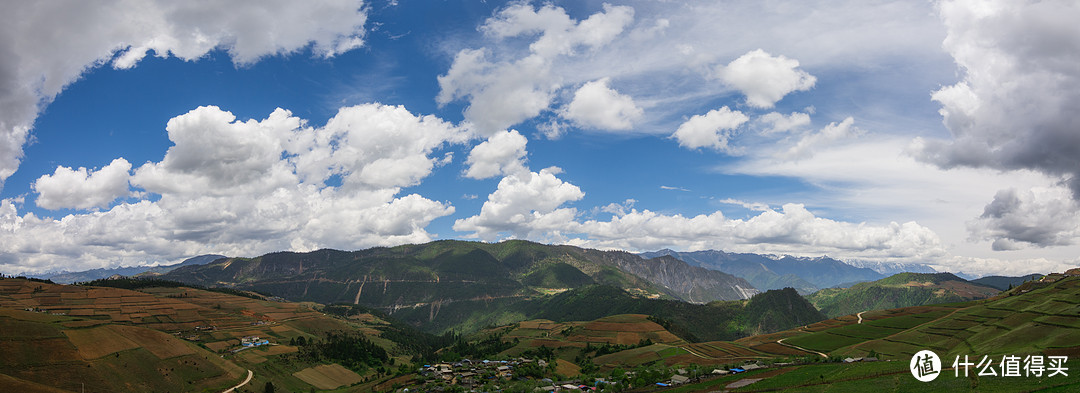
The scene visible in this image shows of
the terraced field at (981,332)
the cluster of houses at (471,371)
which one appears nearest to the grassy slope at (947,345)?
the terraced field at (981,332)

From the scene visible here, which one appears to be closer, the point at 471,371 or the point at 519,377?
the point at 519,377

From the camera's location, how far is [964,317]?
→ 167 meters

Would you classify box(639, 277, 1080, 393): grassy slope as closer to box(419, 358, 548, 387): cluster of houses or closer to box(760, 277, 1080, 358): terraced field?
box(760, 277, 1080, 358): terraced field

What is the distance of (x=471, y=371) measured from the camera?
152 m

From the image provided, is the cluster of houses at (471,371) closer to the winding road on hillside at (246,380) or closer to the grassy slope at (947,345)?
the winding road on hillside at (246,380)

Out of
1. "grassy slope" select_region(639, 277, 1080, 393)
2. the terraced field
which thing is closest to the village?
"grassy slope" select_region(639, 277, 1080, 393)

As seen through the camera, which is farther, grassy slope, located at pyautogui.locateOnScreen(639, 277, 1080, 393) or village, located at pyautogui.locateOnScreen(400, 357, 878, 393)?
village, located at pyautogui.locateOnScreen(400, 357, 878, 393)

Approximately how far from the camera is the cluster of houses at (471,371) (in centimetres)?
13962

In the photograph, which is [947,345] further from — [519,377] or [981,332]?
[519,377]

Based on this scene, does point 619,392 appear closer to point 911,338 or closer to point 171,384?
→ point 911,338

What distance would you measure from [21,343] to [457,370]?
11491cm

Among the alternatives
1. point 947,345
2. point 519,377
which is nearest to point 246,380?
point 519,377

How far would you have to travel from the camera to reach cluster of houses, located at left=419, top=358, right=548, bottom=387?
13962 cm

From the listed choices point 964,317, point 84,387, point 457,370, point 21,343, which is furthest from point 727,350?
point 21,343
